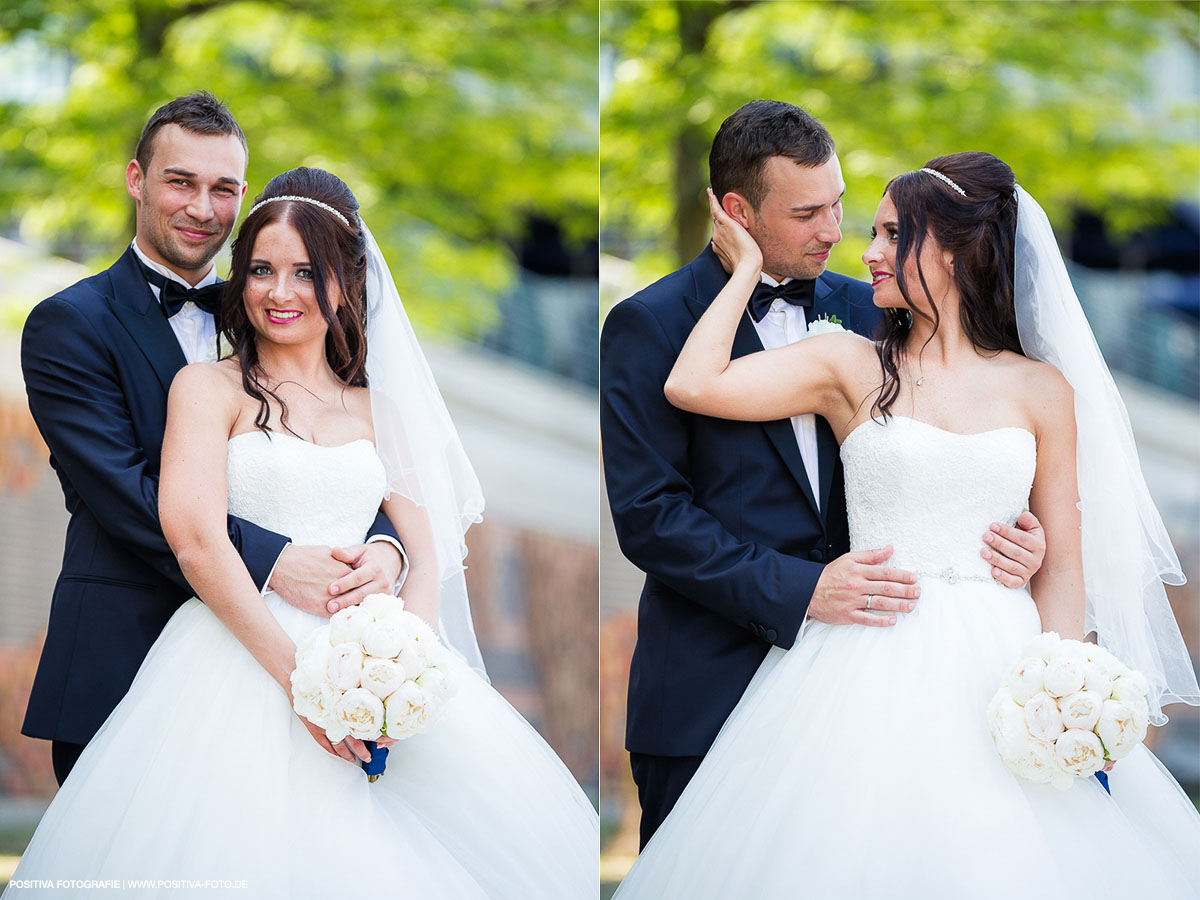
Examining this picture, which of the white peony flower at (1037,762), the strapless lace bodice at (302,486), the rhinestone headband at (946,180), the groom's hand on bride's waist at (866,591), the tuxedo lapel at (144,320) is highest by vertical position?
the rhinestone headband at (946,180)

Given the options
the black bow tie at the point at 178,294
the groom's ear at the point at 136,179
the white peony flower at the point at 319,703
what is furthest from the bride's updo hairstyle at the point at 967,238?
the groom's ear at the point at 136,179

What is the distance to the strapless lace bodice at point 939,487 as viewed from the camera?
2994 millimetres

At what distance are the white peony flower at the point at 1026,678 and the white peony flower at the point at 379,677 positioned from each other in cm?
130

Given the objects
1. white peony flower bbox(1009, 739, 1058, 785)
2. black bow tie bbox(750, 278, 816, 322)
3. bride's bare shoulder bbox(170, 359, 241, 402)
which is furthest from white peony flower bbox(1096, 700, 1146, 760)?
bride's bare shoulder bbox(170, 359, 241, 402)

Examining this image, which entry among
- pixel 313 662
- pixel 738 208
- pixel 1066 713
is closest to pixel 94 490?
pixel 313 662

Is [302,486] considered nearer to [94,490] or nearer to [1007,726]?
[94,490]

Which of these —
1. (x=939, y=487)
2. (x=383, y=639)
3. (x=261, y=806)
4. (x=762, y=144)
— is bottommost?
(x=261, y=806)

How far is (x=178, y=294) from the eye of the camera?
3334 mm

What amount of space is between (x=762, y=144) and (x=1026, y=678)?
144cm

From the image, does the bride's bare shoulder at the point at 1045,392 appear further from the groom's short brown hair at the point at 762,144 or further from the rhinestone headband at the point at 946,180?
the groom's short brown hair at the point at 762,144

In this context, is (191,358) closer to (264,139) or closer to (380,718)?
(380,718)

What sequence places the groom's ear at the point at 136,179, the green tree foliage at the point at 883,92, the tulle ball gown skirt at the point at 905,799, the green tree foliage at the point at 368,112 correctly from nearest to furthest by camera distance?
the tulle ball gown skirt at the point at 905,799, the groom's ear at the point at 136,179, the green tree foliage at the point at 883,92, the green tree foliage at the point at 368,112

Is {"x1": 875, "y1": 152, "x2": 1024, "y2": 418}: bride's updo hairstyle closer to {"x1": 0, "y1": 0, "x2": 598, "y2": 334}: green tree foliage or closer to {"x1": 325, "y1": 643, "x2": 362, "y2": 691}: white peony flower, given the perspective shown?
{"x1": 325, "y1": 643, "x2": 362, "y2": 691}: white peony flower

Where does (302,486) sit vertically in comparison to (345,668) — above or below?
above
